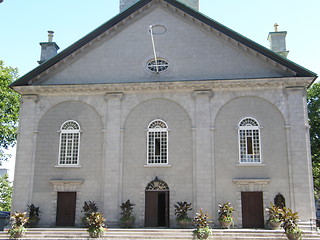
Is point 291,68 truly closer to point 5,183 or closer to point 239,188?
point 239,188

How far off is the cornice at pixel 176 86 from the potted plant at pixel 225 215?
6941 mm

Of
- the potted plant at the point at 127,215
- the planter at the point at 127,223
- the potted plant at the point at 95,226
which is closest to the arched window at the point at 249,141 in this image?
the potted plant at the point at 127,215

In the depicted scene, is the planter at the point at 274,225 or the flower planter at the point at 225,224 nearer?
the planter at the point at 274,225

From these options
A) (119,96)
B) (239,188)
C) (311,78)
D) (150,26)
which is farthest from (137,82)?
(311,78)

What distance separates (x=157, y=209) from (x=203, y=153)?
13.7 ft

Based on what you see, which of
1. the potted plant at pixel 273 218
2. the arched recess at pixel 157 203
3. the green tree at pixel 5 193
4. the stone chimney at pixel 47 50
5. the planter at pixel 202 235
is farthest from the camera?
the green tree at pixel 5 193

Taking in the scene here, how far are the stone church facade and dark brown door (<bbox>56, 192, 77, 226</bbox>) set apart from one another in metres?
0.06

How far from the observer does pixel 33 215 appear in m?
22.8

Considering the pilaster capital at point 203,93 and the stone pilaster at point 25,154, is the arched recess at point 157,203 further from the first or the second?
the stone pilaster at point 25,154

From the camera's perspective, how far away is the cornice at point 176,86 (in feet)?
75.8

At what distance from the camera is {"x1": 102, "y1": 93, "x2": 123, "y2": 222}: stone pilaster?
74.7ft

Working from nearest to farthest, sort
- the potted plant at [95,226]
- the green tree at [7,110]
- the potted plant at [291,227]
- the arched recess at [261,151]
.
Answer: the potted plant at [291,227]
the potted plant at [95,226]
the arched recess at [261,151]
the green tree at [7,110]

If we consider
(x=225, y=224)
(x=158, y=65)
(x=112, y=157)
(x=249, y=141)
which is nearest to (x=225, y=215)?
(x=225, y=224)

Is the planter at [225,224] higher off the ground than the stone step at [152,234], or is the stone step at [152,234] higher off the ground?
the planter at [225,224]
